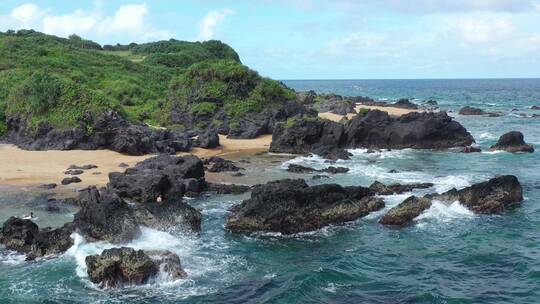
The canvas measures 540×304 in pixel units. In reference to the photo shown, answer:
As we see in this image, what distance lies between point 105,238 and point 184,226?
409 cm

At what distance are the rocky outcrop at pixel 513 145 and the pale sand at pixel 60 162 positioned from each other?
76.7 ft

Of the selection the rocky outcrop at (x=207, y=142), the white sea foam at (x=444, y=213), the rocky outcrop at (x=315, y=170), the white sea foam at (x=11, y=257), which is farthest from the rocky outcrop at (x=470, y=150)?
the white sea foam at (x=11, y=257)

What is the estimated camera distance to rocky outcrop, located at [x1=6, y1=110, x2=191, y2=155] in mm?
53781

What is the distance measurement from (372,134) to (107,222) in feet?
123

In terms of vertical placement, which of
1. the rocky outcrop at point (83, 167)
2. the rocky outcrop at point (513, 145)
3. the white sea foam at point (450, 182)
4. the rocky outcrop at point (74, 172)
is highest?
the rocky outcrop at point (513, 145)

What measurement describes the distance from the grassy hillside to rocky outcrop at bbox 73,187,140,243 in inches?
1180

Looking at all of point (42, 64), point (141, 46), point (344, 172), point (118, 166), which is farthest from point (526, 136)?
point (141, 46)

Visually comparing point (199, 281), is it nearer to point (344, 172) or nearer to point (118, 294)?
point (118, 294)

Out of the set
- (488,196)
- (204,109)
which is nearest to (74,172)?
(488,196)

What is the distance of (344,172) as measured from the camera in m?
46.6

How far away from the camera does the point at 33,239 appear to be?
90.8 feet

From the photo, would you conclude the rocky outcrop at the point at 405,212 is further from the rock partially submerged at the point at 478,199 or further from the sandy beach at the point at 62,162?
the sandy beach at the point at 62,162

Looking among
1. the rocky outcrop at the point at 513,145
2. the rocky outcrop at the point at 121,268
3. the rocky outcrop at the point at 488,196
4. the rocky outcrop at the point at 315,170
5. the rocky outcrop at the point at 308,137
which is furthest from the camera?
the rocky outcrop at the point at 513,145

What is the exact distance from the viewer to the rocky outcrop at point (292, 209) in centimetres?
3078
